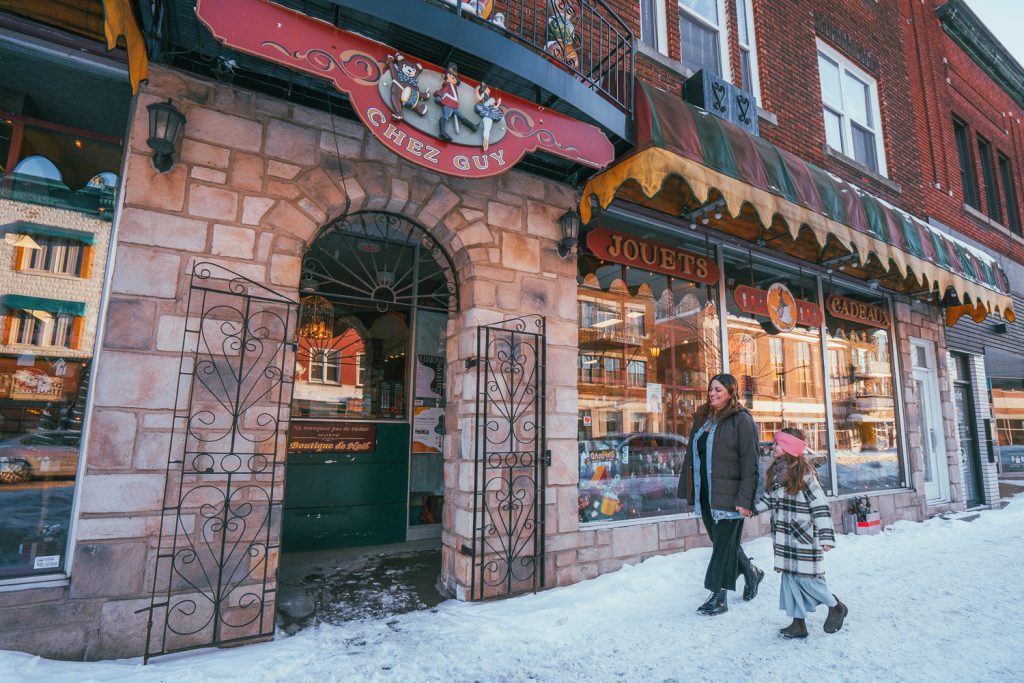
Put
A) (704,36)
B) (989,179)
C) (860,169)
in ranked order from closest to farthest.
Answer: (704,36), (860,169), (989,179)

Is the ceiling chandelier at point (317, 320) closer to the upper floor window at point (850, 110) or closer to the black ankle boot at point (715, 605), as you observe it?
the black ankle boot at point (715, 605)

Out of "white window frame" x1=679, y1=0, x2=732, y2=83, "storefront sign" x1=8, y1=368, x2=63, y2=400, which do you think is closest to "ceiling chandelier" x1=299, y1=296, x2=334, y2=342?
"storefront sign" x1=8, y1=368, x2=63, y2=400

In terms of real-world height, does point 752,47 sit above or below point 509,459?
above

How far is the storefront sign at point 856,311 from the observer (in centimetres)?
803

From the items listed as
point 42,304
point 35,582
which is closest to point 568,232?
point 42,304

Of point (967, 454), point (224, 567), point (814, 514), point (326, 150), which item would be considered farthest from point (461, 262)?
point (967, 454)

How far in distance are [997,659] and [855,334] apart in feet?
19.7

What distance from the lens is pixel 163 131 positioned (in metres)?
3.44

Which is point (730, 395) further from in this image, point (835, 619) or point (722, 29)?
point (722, 29)

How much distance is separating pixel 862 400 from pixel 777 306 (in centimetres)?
268

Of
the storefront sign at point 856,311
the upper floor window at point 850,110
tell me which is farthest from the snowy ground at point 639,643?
the upper floor window at point 850,110

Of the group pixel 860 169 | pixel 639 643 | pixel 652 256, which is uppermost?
pixel 860 169

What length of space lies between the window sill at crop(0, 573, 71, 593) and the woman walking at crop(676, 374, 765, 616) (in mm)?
4297

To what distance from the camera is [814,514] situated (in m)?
3.68
